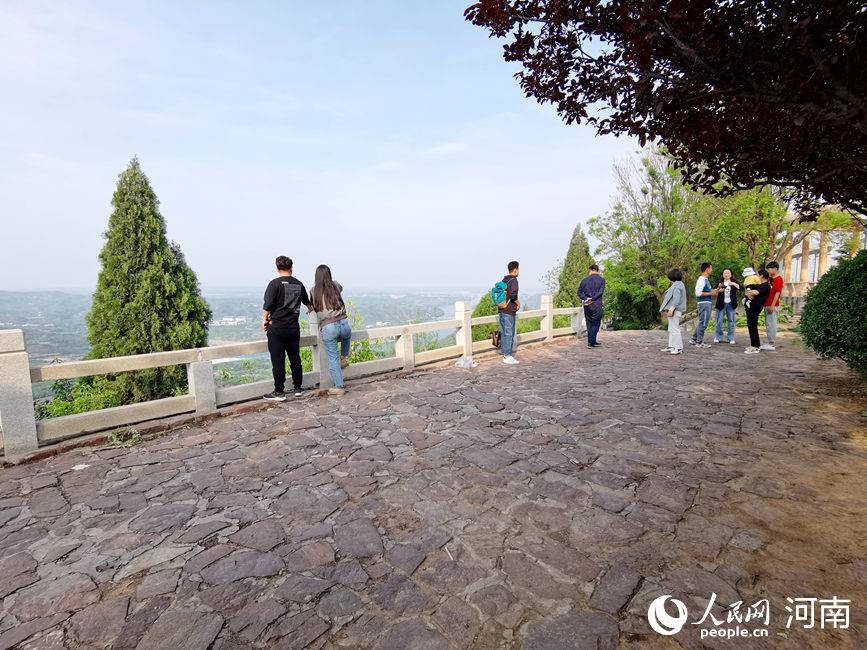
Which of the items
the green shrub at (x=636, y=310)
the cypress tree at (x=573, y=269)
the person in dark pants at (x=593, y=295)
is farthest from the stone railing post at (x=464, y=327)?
the cypress tree at (x=573, y=269)

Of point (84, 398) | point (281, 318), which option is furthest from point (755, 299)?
point (84, 398)

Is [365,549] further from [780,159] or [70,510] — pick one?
[780,159]

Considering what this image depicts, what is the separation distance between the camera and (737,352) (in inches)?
375

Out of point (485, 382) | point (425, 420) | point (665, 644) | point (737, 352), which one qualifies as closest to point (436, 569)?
point (665, 644)

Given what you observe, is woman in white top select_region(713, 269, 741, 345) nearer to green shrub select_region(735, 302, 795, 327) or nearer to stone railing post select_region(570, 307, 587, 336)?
stone railing post select_region(570, 307, 587, 336)

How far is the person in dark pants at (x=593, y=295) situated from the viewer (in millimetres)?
10641

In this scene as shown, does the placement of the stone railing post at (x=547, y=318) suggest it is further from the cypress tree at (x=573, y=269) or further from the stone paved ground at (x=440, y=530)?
the cypress tree at (x=573, y=269)

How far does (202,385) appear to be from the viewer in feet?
18.9

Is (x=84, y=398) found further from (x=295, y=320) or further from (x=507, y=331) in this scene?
(x=507, y=331)

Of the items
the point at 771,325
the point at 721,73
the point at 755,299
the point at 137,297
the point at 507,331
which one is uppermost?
the point at 721,73

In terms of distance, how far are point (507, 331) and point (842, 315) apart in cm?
549

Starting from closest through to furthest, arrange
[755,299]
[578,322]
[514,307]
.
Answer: [514,307]
[755,299]
[578,322]

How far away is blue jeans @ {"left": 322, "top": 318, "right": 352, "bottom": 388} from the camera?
679cm

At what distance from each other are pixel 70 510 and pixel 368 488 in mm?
2458
